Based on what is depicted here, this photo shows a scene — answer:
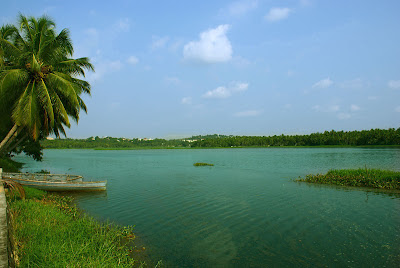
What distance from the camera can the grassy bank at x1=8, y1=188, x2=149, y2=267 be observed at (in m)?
6.98

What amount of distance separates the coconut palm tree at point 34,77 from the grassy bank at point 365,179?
2650cm

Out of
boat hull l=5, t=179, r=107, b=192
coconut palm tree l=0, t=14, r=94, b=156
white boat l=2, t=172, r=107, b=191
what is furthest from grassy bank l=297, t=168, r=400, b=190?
coconut palm tree l=0, t=14, r=94, b=156

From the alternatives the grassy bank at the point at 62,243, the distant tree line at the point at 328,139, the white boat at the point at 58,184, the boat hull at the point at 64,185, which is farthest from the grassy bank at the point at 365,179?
the distant tree line at the point at 328,139

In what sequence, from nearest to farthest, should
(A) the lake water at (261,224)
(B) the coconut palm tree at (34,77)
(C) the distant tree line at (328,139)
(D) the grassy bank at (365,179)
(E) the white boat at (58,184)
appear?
(A) the lake water at (261,224) < (B) the coconut palm tree at (34,77) < (E) the white boat at (58,184) < (D) the grassy bank at (365,179) < (C) the distant tree line at (328,139)

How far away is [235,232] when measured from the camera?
1274 cm

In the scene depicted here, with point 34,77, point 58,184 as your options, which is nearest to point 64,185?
point 58,184

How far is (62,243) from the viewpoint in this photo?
28.1ft

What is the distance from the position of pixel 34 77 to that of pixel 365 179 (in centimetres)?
3205

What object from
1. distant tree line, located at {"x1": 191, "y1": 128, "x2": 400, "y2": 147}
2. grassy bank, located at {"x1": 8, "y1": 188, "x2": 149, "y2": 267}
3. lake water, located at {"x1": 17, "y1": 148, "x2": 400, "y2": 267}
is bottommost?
lake water, located at {"x1": 17, "y1": 148, "x2": 400, "y2": 267}

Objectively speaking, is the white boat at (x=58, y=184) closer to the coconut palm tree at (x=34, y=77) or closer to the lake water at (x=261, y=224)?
the lake water at (x=261, y=224)

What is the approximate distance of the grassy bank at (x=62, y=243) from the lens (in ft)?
22.9

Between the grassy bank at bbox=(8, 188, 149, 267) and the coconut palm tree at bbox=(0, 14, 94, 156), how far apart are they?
7752mm

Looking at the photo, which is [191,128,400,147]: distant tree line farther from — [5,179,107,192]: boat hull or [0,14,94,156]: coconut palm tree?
[0,14,94,156]: coconut palm tree

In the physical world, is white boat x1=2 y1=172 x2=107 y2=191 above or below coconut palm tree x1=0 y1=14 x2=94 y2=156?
below
